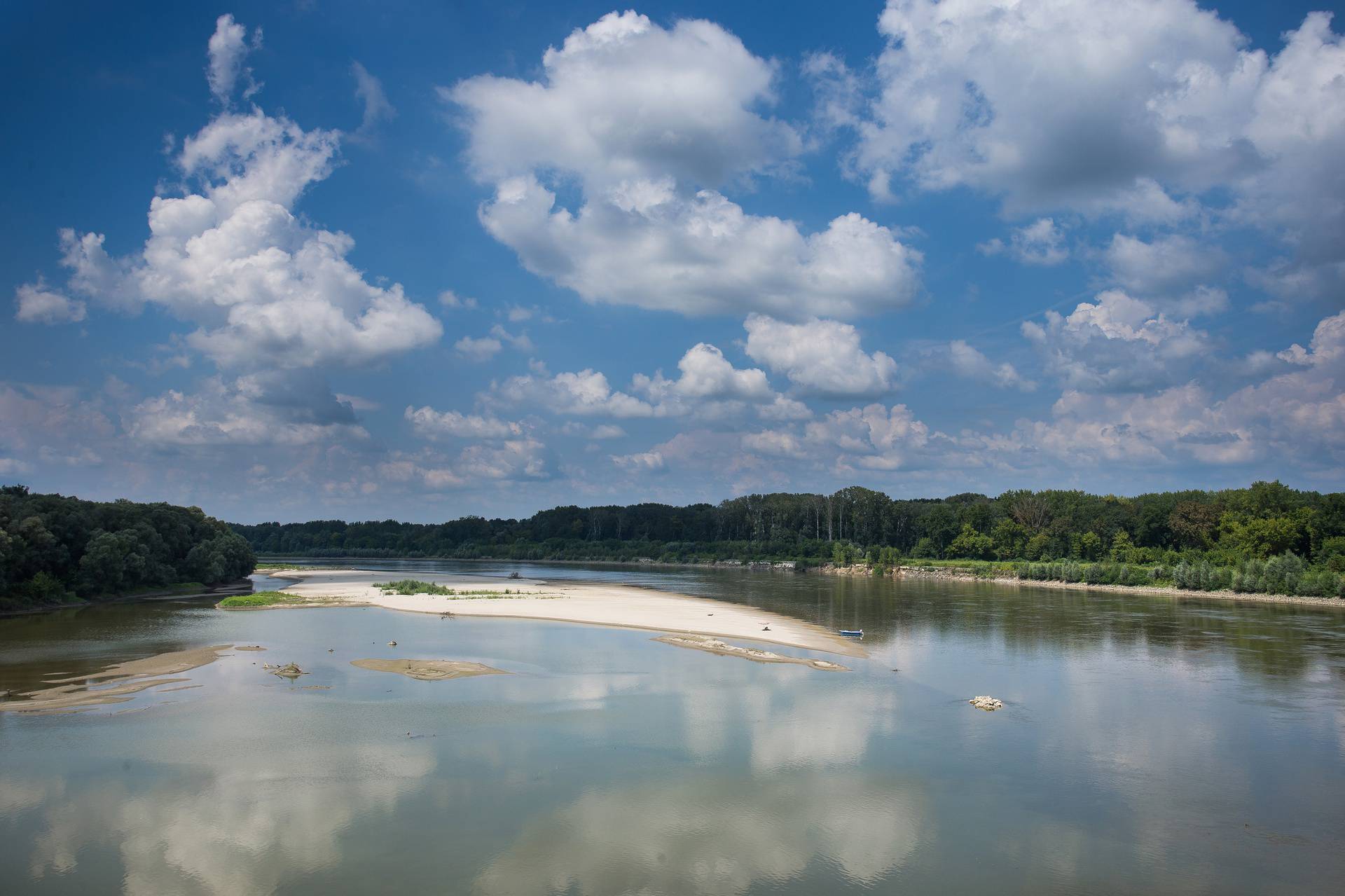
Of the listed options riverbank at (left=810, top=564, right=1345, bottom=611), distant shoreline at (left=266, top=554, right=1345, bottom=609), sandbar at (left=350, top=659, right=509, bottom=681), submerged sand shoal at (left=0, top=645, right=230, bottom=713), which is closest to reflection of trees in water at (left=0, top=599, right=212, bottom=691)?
submerged sand shoal at (left=0, top=645, right=230, bottom=713)

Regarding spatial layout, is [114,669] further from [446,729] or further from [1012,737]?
[1012,737]

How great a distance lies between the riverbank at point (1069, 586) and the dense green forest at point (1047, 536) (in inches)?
34.0

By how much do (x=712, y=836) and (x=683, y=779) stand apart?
10.6 ft

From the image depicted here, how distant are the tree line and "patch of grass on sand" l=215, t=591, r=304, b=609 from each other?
85712 millimetres

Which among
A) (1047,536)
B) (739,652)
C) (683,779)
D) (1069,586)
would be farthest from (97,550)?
(1047,536)

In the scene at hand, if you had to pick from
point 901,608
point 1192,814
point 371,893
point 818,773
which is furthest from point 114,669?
point 901,608

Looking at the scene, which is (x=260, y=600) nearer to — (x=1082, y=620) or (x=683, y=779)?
(x=683, y=779)

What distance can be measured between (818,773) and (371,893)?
1036 cm

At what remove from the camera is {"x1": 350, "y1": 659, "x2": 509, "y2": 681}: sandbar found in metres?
30.2

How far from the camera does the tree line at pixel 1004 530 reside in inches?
3255

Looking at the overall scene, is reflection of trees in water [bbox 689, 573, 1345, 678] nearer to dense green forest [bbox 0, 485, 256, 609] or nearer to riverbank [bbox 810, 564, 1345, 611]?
riverbank [bbox 810, 564, 1345, 611]

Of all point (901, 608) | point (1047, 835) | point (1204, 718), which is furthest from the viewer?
point (901, 608)

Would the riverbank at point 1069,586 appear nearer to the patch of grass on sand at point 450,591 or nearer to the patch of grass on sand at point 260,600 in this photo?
the patch of grass on sand at point 450,591

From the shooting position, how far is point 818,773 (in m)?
18.9
